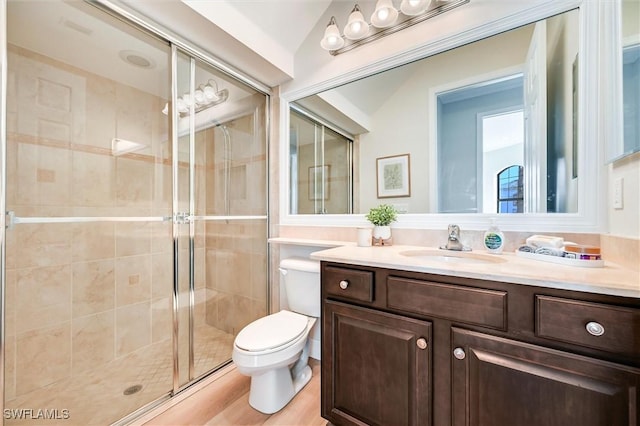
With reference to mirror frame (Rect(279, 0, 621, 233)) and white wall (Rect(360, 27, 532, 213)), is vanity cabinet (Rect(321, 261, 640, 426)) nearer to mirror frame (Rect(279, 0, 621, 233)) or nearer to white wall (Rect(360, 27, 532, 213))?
mirror frame (Rect(279, 0, 621, 233))

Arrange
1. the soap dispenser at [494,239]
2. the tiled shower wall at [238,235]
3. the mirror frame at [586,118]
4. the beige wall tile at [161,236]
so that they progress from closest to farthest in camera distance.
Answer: the mirror frame at [586,118] < the soap dispenser at [494,239] < the beige wall tile at [161,236] < the tiled shower wall at [238,235]

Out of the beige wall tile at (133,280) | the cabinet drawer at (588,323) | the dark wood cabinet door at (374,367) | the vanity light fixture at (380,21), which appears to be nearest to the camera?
the cabinet drawer at (588,323)

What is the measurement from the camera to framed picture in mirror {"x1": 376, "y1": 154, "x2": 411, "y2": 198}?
162 cm

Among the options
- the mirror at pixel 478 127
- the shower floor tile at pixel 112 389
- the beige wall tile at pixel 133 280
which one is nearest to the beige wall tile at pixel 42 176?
the beige wall tile at pixel 133 280

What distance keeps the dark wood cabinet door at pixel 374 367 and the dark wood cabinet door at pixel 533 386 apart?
12 centimetres

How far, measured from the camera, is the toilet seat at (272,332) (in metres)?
1.29

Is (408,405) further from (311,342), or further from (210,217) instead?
(210,217)

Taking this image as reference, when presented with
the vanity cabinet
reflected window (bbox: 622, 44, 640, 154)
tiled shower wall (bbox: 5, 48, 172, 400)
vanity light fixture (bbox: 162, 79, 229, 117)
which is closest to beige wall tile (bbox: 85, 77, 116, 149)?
tiled shower wall (bbox: 5, 48, 172, 400)

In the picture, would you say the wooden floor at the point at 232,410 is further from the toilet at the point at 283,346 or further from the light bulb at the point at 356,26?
the light bulb at the point at 356,26

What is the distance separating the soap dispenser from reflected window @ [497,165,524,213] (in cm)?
16

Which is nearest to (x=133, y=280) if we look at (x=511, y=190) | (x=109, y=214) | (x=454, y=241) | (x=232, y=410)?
(x=109, y=214)

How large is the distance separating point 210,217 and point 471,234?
1.73 metres

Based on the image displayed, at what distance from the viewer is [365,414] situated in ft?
3.55

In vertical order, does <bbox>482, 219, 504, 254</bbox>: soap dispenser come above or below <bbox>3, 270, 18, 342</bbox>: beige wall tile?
above
